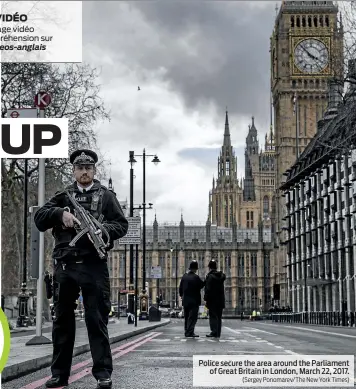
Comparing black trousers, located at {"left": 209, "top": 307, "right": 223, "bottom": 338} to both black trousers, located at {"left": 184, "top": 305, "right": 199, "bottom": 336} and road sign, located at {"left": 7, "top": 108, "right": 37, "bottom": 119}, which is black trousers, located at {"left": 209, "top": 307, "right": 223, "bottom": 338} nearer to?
black trousers, located at {"left": 184, "top": 305, "right": 199, "bottom": 336}

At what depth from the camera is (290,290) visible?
3492 inches

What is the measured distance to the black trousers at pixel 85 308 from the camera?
5.86 m

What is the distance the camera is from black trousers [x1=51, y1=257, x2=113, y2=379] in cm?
586

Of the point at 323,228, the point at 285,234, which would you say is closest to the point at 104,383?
the point at 323,228

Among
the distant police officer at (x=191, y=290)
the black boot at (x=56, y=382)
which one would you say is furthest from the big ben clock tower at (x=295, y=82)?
the black boot at (x=56, y=382)

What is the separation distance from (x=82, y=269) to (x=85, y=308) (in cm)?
34

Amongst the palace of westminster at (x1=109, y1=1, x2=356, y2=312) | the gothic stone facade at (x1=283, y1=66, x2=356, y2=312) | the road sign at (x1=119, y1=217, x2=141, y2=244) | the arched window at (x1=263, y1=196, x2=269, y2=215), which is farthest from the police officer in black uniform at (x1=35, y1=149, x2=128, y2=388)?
the arched window at (x1=263, y1=196, x2=269, y2=215)

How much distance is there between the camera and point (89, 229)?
18.6 feet

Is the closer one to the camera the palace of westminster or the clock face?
the palace of westminster

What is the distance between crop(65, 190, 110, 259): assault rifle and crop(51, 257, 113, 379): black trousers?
7.4 inches

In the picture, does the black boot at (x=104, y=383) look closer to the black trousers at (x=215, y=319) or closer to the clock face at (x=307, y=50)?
the black trousers at (x=215, y=319)

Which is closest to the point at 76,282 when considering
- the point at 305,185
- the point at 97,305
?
the point at 97,305

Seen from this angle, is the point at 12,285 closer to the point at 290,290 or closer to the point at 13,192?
the point at 13,192

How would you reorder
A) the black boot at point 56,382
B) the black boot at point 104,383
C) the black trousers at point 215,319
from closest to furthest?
the black boot at point 104,383 < the black boot at point 56,382 < the black trousers at point 215,319
